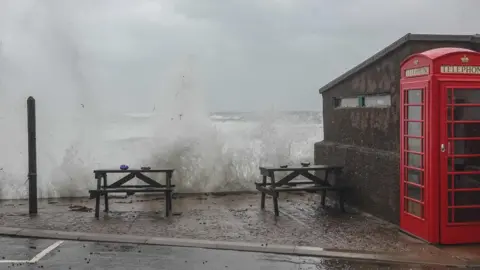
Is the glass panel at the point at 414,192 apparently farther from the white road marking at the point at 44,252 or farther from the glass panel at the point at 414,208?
the white road marking at the point at 44,252

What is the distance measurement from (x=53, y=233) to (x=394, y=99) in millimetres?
5952

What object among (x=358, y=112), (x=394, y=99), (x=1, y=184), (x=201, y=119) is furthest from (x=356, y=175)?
(x=1, y=184)

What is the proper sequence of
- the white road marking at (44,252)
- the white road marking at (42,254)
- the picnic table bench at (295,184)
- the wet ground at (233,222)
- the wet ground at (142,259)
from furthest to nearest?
the picnic table bench at (295,184) → the wet ground at (233,222) → the white road marking at (44,252) → the white road marking at (42,254) → the wet ground at (142,259)

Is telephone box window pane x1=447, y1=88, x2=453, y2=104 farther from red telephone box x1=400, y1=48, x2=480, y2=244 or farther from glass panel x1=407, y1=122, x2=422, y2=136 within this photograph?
glass panel x1=407, y1=122, x2=422, y2=136

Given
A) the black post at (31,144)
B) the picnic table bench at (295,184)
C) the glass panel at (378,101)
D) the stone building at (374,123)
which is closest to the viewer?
the stone building at (374,123)

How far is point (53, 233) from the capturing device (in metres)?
8.64

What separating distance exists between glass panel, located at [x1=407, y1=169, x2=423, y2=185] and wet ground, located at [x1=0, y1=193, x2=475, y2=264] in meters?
0.87

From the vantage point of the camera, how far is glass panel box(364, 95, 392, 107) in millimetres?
9438

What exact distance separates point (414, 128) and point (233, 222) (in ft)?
11.6

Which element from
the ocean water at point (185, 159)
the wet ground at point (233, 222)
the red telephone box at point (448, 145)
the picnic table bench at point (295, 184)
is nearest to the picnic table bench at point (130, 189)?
the wet ground at point (233, 222)

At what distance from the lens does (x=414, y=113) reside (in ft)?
26.6

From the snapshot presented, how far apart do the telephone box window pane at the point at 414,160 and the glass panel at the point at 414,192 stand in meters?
0.33

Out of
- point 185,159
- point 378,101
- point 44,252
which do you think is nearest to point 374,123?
point 378,101

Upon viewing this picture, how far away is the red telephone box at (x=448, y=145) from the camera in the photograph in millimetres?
7500
